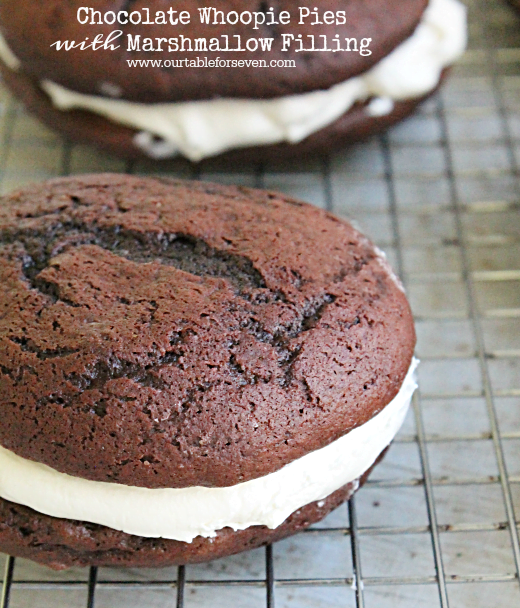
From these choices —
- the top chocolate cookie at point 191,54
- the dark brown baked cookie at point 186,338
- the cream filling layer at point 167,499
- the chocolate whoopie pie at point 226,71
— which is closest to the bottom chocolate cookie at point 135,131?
the chocolate whoopie pie at point 226,71

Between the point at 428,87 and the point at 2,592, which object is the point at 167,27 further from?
the point at 2,592

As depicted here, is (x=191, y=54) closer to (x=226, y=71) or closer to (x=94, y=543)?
(x=226, y=71)

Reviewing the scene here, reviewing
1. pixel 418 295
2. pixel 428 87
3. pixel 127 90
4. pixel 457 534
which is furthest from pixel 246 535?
pixel 428 87

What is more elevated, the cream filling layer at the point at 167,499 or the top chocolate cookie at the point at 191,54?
the top chocolate cookie at the point at 191,54

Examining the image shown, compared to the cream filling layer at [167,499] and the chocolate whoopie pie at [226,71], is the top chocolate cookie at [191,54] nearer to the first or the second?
the chocolate whoopie pie at [226,71]

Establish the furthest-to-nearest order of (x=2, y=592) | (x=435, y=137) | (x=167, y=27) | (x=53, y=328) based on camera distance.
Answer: (x=435, y=137) → (x=167, y=27) → (x=2, y=592) → (x=53, y=328)

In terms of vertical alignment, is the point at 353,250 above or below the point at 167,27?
below
